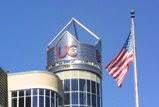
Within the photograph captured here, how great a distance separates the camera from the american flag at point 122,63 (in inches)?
1861

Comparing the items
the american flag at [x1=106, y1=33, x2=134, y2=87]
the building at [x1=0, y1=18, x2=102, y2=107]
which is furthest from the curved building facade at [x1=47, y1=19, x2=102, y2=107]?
the american flag at [x1=106, y1=33, x2=134, y2=87]

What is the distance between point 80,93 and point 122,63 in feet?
114

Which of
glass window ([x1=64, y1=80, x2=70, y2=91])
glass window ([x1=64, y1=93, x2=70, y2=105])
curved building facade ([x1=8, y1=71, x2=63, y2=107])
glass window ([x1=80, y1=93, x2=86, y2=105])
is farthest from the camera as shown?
glass window ([x1=64, y1=80, x2=70, y2=91])

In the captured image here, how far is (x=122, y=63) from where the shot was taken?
47.9 meters

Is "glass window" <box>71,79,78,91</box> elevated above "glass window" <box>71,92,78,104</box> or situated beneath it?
elevated above

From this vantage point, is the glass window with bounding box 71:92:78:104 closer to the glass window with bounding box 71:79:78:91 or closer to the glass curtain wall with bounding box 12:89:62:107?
the glass window with bounding box 71:79:78:91

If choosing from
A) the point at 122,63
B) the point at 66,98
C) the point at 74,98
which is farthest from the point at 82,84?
the point at 122,63

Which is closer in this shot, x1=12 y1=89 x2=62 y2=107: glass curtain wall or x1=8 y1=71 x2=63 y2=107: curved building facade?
x1=12 y1=89 x2=62 y2=107: glass curtain wall

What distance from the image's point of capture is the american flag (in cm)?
4728

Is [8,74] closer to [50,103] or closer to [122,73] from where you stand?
[50,103]

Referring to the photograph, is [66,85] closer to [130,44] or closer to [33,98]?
[33,98]

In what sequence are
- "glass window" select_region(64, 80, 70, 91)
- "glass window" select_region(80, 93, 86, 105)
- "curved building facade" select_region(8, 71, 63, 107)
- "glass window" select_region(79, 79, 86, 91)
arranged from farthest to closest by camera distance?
"glass window" select_region(79, 79, 86, 91) → "glass window" select_region(64, 80, 70, 91) → "glass window" select_region(80, 93, 86, 105) → "curved building facade" select_region(8, 71, 63, 107)

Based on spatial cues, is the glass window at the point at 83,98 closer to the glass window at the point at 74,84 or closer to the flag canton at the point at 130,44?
the glass window at the point at 74,84

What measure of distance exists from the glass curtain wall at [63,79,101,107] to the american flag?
33.0 m
